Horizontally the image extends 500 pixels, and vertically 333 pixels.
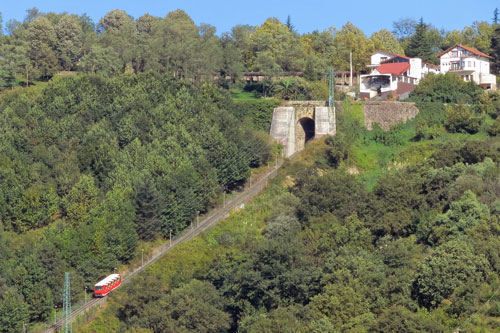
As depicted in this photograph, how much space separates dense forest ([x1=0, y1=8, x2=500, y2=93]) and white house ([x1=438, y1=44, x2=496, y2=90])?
13.1 ft

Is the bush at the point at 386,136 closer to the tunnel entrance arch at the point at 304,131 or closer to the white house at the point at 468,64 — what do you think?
the tunnel entrance arch at the point at 304,131

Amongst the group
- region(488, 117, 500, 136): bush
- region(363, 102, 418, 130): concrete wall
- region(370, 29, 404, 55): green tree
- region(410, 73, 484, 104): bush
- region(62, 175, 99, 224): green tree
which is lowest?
region(62, 175, 99, 224): green tree

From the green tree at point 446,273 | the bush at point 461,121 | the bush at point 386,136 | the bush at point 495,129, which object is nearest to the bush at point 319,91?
the bush at point 386,136

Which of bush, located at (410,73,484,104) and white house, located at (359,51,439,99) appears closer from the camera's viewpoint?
bush, located at (410,73,484,104)

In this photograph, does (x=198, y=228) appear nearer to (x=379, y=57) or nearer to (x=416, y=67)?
(x=416, y=67)

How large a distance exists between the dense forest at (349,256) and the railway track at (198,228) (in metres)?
0.84

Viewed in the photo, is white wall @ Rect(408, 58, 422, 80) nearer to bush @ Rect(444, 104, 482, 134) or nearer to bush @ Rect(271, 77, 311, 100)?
bush @ Rect(271, 77, 311, 100)

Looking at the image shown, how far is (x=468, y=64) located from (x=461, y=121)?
16.1 meters

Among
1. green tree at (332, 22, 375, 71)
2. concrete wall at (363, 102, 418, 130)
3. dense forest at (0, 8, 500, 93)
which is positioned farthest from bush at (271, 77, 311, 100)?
green tree at (332, 22, 375, 71)

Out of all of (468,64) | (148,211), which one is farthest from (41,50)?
(468,64)

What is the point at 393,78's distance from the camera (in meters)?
80.7

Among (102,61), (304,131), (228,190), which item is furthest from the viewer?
(102,61)

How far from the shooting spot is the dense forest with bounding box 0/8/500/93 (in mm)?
84875

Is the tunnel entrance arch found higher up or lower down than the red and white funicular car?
higher up
